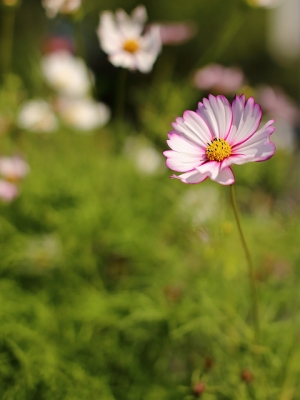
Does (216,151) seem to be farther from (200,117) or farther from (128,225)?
(128,225)

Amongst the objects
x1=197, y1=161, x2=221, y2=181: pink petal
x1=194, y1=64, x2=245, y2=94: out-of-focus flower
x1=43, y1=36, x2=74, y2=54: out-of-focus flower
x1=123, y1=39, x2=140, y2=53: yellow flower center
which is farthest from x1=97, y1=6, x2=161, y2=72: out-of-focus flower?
x1=43, y1=36, x2=74, y2=54: out-of-focus flower

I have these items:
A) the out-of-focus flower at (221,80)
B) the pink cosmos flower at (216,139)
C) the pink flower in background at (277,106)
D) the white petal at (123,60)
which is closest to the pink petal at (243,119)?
the pink cosmos flower at (216,139)

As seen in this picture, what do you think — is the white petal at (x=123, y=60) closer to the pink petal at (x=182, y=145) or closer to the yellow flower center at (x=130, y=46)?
the yellow flower center at (x=130, y=46)

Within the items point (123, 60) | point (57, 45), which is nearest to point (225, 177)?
point (123, 60)

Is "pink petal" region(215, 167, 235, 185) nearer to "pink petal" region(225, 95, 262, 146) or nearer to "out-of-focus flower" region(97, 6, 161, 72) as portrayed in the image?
"pink petal" region(225, 95, 262, 146)

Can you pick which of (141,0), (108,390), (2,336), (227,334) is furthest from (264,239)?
(141,0)
